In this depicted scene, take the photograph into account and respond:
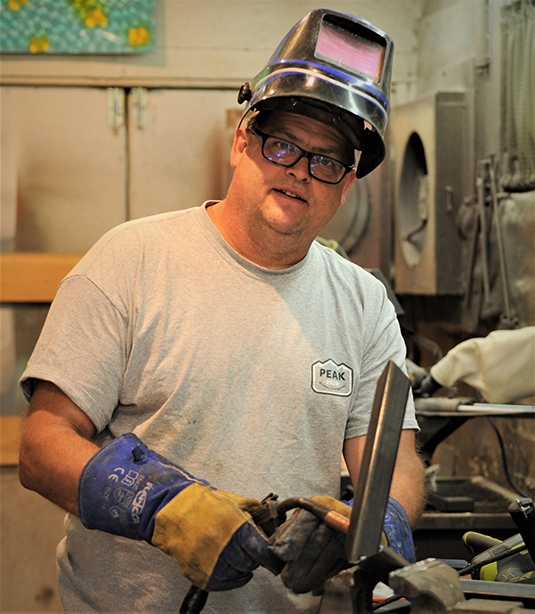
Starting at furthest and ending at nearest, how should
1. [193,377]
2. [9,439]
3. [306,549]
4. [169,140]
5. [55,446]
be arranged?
[169,140] → [9,439] → [193,377] → [55,446] → [306,549]

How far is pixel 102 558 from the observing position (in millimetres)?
1188

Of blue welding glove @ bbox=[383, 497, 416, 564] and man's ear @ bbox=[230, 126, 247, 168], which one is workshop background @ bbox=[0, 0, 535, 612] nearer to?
man's ear @ bbox=[230, 126, 247, 168]

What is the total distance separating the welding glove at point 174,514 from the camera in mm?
898

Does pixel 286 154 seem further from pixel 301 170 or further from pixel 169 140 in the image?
pixel 169 140

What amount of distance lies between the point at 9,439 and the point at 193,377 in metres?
2.60

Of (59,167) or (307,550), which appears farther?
(59,167)

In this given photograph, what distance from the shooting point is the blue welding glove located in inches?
42.4

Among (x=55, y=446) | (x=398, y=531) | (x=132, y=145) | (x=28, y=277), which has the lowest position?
(x=398, y=531)

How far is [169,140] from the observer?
11.8 ft

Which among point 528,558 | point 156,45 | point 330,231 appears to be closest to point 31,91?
point 156,45

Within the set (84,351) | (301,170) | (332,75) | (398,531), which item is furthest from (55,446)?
(332,75)

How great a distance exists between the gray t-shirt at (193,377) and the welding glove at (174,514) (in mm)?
199

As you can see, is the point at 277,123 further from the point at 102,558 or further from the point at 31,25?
the point at 31,25

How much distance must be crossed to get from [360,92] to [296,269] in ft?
1.16
